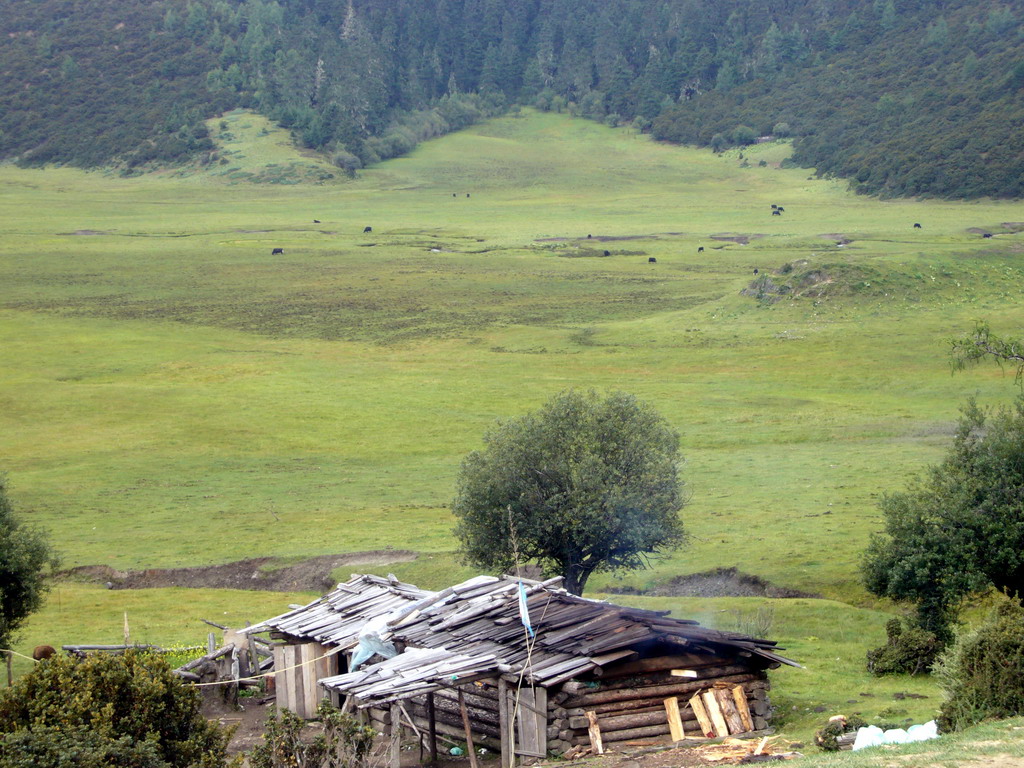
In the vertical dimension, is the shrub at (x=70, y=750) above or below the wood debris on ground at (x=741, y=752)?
above

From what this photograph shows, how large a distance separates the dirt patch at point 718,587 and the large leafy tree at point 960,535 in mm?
5885

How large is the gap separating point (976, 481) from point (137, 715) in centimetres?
1873

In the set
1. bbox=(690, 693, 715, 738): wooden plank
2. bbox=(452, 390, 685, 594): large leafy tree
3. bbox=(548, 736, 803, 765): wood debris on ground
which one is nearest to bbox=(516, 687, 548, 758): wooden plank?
bbox=(548, 736, 803, 765): wood debris on ground

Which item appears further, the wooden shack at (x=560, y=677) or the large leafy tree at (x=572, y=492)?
the large leafy tree at (x=572, y=492)

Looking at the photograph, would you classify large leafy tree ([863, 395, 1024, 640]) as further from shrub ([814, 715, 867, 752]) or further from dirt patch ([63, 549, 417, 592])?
dirt patch ([63, 549, 417, 592])

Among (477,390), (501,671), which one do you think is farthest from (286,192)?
(501,671)

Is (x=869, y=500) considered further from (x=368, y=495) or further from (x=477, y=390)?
(x=477, y=390)

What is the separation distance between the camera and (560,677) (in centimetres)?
1917

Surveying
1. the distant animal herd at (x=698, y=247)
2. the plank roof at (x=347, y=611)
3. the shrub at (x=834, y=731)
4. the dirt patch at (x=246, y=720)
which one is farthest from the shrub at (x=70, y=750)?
the distant animal herd at (x=698, y=247)

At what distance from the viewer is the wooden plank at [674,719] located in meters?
→ 20.1

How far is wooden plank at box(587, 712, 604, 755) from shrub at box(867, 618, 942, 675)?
26.4ft

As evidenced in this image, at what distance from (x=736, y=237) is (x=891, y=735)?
115m

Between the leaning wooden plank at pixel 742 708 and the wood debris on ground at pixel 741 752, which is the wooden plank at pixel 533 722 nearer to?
the wood debris on ground at pixel 741 752

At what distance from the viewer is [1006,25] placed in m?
195
